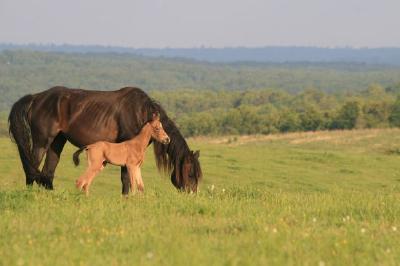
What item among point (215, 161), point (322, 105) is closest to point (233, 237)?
point (215, 161)

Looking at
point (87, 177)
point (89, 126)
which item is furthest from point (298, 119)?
point (87, 177)

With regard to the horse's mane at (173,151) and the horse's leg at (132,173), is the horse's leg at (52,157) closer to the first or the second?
the horse's mane at (173,151)

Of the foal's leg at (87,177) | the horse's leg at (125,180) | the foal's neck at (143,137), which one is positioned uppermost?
the foal's neck at (143,137)

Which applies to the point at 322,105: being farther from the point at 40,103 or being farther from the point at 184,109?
the point at 40,103

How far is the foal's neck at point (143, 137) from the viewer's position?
42.8 feet

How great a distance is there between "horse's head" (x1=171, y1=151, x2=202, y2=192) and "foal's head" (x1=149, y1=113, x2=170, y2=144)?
107 cm

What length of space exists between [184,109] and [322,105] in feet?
117

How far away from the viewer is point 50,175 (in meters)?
14.9

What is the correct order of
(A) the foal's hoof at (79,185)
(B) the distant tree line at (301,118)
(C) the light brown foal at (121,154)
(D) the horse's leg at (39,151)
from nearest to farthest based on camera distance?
(C) the light brown foal at (121,154) < (A) the foal's hoof at (79,185) < (D) the horse's leg at (39,151) < (B) the distant tree line at (301,118)

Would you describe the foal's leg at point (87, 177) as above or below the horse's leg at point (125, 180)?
above

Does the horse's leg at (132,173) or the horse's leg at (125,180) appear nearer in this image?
the horse's leg at (132,173)

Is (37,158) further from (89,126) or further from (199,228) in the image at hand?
(199,228)

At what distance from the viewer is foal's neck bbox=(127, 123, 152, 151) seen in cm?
1304

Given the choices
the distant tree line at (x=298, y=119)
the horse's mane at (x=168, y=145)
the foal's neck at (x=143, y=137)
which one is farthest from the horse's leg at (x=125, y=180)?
the distant tree line at (x=298, y=119)
